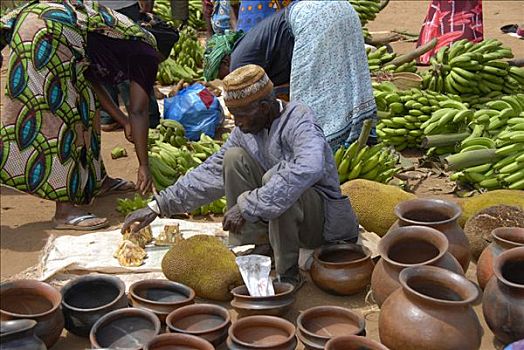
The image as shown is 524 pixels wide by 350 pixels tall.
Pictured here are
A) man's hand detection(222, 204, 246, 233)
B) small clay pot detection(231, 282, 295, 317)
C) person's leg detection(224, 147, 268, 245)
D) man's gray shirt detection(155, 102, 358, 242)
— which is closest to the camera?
small clay pot detection(231, 282, 295, 317)

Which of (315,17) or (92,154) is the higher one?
(315,17)

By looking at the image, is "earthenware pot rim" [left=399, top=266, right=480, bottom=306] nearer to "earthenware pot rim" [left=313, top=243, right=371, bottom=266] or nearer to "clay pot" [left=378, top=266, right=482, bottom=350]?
"clay pot" [left=378, top=266, right=482, bottom=350]

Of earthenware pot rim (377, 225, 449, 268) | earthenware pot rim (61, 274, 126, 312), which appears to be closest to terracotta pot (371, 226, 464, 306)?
earthenware pot rim (377, 225, 449, 268)

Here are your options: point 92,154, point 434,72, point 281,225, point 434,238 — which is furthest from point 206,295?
point 434,72

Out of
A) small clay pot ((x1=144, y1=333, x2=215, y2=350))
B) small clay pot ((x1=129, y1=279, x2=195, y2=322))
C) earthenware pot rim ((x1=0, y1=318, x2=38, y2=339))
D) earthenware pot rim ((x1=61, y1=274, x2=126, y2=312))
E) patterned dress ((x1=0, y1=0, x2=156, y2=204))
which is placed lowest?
small clay pot ((x1=129, y1=279, x2=195, y2=322))

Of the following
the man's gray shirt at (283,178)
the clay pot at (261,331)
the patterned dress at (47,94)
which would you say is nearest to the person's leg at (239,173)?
the man's gray shirt at (283,178)

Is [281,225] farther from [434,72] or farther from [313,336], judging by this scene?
[434,72]

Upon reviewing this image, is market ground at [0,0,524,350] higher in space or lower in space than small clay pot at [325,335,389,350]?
lower

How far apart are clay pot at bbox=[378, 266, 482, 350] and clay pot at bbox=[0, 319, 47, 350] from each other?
1.44 m

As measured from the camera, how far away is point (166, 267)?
3885 mm

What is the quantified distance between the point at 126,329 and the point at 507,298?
1.69m

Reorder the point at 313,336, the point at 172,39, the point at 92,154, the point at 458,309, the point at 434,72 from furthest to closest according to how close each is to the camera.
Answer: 1. the point at 172,39
2. the point at 434,72
3. the point at 92,154
4. the point at 313,336
5. the point at 458,309

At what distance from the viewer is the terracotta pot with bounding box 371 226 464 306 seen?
340 centimetres

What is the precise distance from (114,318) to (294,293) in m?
0.95
